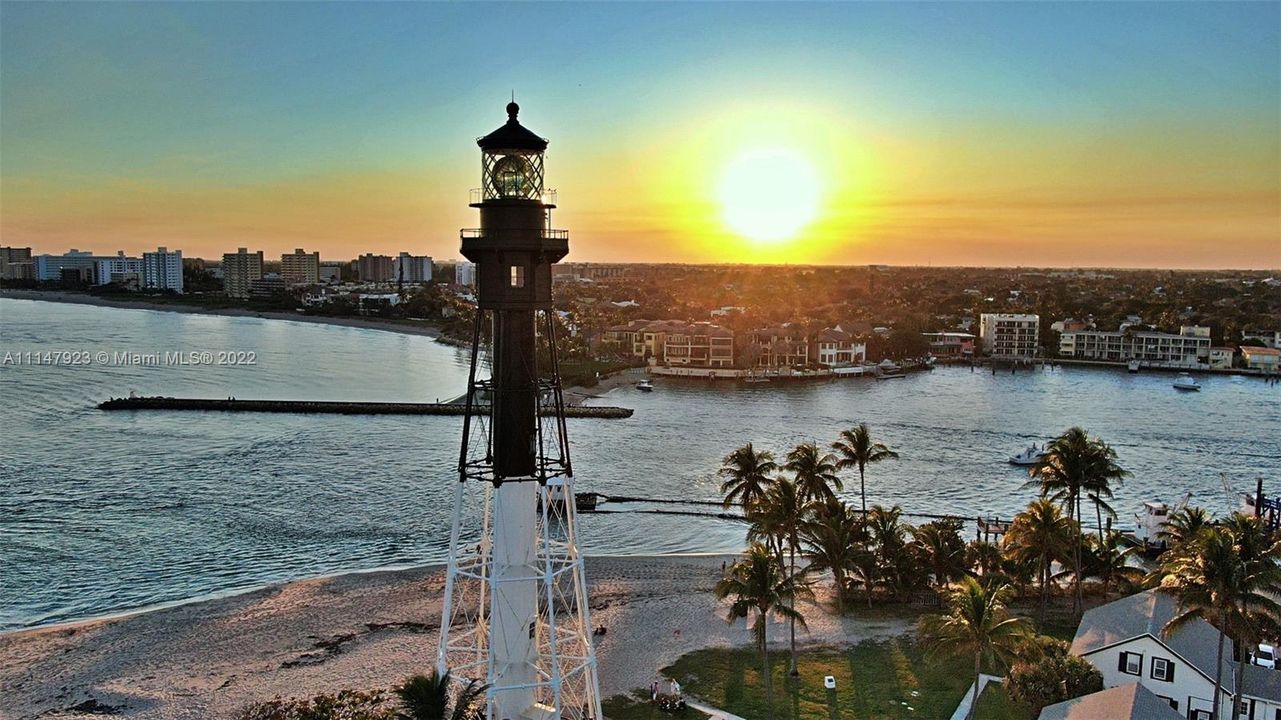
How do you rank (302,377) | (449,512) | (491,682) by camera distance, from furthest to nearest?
(302,377), (449,512), (491,682)

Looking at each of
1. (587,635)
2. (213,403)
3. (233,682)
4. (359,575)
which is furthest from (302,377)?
(587,635)

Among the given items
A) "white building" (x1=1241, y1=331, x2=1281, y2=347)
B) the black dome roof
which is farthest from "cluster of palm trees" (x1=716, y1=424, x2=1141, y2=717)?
"white building" (x1=1241, y1=331, x2=1281, y2=347)

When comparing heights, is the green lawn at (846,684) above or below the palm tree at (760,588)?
below

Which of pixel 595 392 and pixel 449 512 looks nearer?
pixel 449 512

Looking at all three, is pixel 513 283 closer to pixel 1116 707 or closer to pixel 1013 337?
pixel 1116 707

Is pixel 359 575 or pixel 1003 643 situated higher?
pixel 1003 643

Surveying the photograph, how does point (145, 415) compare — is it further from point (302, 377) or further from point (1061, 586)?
point (1061, 586)

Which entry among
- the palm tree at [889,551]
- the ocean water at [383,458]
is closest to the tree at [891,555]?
the palm tree at [889,551]

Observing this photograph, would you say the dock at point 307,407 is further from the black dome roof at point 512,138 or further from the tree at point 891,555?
the black dome roof at point 512,138
